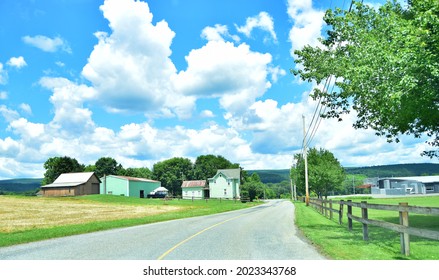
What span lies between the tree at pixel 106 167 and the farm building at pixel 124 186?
38.2 meters

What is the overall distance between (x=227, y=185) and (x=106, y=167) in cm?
5815

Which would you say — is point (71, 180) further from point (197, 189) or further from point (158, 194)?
point (197, 189)

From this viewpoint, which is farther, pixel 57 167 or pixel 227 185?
pixel 57 167

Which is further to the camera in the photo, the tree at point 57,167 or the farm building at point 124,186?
the tree at point 57,167

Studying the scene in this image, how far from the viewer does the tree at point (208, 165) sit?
514 ft

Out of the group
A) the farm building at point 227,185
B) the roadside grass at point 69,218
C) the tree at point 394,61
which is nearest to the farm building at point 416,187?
the farm building at point 227,185

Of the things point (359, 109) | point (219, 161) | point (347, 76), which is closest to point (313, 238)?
point (347, 76)

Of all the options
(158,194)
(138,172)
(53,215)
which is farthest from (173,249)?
(138,172)

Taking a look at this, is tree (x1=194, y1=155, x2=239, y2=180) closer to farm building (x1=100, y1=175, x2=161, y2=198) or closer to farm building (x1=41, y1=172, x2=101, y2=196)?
farm building (x1=100, y1=175, x2=161, y2=198)

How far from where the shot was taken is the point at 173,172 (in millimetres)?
148375

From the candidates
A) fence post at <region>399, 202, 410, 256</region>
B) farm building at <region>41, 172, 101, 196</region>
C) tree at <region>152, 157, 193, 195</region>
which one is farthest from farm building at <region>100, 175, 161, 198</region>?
fence post at <region>399, 202, 410, 256</region>

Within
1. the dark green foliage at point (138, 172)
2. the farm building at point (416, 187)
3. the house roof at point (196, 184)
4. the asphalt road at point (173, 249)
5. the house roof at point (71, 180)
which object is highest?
the dark green foliage at point (138, 172)

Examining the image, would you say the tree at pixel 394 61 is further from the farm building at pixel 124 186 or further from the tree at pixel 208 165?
the tree at pixel 208 165

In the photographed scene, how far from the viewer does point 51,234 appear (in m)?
19.2
